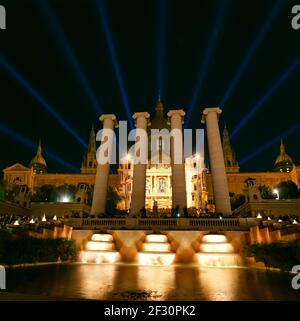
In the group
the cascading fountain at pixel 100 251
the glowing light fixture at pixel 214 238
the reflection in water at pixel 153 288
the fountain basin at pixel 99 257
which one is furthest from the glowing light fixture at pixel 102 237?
the reflection in water at pixel 153 288

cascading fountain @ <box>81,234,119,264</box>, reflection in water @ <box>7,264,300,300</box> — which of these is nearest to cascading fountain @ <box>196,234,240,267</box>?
cascading fountain @ <box>81,234,119,264</box>

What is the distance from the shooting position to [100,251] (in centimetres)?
2145

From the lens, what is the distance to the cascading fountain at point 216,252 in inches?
784

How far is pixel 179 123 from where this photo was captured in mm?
38844

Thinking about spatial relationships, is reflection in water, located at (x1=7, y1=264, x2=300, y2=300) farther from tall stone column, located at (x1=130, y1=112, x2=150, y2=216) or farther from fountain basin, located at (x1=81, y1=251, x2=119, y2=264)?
tall stone column, located at (x1=130, y1=112, x2=150, y2=216)

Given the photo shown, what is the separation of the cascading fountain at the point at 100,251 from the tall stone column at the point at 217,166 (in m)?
15.5

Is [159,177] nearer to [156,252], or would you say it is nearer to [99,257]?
[156,252]

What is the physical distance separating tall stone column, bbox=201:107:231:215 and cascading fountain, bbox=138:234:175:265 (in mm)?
12634

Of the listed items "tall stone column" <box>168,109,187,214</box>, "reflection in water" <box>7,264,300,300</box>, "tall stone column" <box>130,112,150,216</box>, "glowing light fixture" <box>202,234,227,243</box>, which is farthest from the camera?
"tall stone column" <box>130,112,150,216</box>

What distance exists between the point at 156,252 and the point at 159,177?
76.1m

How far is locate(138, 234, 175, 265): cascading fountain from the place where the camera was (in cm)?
2048

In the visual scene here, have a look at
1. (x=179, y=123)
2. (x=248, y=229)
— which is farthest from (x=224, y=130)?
(x=248, y=229)

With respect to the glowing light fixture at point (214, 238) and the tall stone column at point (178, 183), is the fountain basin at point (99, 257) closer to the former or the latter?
the glowing light fixture at point (214, 238)
